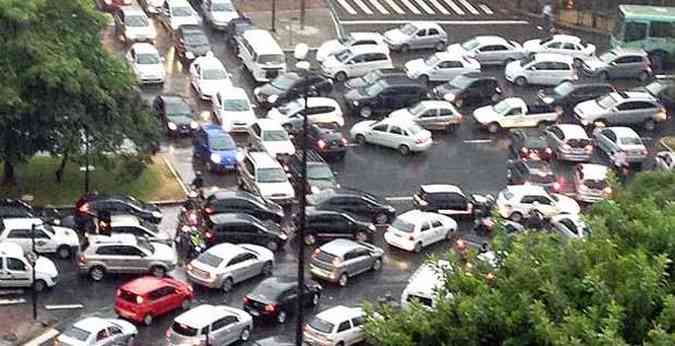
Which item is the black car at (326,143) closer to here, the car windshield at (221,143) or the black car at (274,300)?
the car windshield at (221,143)

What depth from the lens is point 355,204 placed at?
43906mm

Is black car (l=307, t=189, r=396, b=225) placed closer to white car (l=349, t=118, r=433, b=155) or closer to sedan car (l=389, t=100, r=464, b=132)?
white car (l=349, t=118, r=433, b=155)

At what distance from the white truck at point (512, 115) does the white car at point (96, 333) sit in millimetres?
20677

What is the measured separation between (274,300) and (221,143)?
1121cm

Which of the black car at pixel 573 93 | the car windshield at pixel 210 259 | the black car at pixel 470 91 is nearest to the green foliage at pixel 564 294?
the car windshield at pixel 210 259

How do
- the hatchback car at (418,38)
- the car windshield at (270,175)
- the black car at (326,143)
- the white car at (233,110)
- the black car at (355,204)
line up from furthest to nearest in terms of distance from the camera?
the hatchback car at (418,38) → the white car at (233,110) → the black car at (326,143) → the car windshield at (270,175) → the black car at (355,204)

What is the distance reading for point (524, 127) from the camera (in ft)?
173

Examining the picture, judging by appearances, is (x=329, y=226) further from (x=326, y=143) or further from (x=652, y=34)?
(x=652, y=34)

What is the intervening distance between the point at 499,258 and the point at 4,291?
59.6 feet

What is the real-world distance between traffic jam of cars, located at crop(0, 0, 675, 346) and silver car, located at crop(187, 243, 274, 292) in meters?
0.05

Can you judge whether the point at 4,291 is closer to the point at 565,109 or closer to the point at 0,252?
the point at 0,252

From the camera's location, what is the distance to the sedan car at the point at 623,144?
4972cm

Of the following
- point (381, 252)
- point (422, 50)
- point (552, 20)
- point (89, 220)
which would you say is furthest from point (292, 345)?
point (552, 20)

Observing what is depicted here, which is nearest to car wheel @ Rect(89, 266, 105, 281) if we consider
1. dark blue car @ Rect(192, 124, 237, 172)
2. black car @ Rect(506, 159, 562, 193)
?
dark blue car @ Rect(192, 124, 237, 172)
